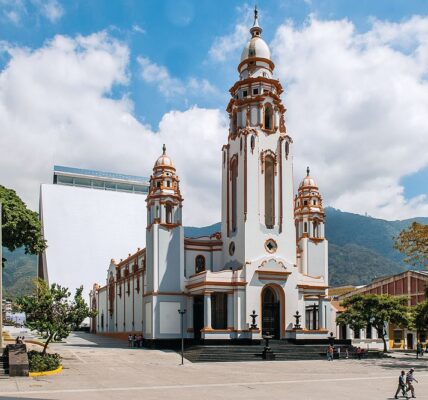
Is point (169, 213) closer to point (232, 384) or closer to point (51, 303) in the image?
point (51, 303)

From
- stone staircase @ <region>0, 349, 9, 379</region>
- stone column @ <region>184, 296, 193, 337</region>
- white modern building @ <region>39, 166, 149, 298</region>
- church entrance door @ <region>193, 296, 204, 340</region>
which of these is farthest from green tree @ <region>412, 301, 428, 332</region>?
white modern building @ <region>39, 166, 149, 298</region>

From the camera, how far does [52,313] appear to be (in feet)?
111

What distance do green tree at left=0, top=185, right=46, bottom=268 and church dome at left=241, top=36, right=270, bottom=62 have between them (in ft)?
81.8

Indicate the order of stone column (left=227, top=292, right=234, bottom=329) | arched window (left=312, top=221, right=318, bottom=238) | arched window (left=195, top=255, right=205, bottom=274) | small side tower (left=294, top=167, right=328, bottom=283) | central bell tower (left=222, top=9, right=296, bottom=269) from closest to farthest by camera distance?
stone column (left=227, top=292, right=234, bottom=329) → central bell tower (left=222, top=9, right=296, bottom=269) → arched window (left=195, top=255, right=205, bottom=274) → small side tower (left=294, top=167, right=328, bottom=283) → arched window (left=312, top=221, right=318, bottom=238)

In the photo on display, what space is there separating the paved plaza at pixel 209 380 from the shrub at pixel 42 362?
0.80 metres

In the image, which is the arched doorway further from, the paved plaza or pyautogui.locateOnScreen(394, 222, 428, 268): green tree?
pyautogui.locateOnScreen(394, 222, 428, 268): green tree

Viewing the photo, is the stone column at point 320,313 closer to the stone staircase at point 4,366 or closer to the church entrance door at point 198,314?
the church entrance door at point 198,314

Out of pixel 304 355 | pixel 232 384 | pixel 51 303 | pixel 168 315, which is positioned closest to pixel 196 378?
pixel 232 384

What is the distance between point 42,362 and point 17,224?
51.8 feet

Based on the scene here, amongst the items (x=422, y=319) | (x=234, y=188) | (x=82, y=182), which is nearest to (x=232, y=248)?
(x=234, y=188)

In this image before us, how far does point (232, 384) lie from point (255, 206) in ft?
87.3

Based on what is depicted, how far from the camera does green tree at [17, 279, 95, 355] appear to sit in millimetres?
33688

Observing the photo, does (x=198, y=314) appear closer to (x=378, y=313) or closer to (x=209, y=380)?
A: (x=378, y=313)

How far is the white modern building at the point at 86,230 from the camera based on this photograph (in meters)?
95.8
